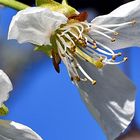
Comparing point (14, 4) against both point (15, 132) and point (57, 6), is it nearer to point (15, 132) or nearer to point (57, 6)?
point (57, 6)

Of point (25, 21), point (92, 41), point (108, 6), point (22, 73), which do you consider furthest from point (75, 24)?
point (22, 73)

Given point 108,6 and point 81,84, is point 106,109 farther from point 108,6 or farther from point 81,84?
point 108,6

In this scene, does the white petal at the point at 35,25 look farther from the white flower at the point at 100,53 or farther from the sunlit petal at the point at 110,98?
the sunlit petal at the point at 110,98

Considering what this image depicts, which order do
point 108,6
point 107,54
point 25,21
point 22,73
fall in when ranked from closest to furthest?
point 25,21, point 107,54, point 108,6, point 22,73

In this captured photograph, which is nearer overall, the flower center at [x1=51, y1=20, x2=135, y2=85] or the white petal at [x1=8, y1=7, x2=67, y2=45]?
the white petal at [x1=8, y1=7, x2=67, y2=45]

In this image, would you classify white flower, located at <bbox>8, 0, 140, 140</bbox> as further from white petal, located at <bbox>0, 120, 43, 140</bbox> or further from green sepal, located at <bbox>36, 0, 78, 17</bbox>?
white petal, located at <bbox>0, 120, 43, 140</bbox>

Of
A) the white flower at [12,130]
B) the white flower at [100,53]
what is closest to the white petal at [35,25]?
the white flower at [100,53]

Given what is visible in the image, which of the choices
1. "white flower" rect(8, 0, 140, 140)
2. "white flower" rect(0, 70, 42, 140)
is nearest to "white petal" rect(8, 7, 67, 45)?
"white flower" rect(8, 0, 140, 140)
